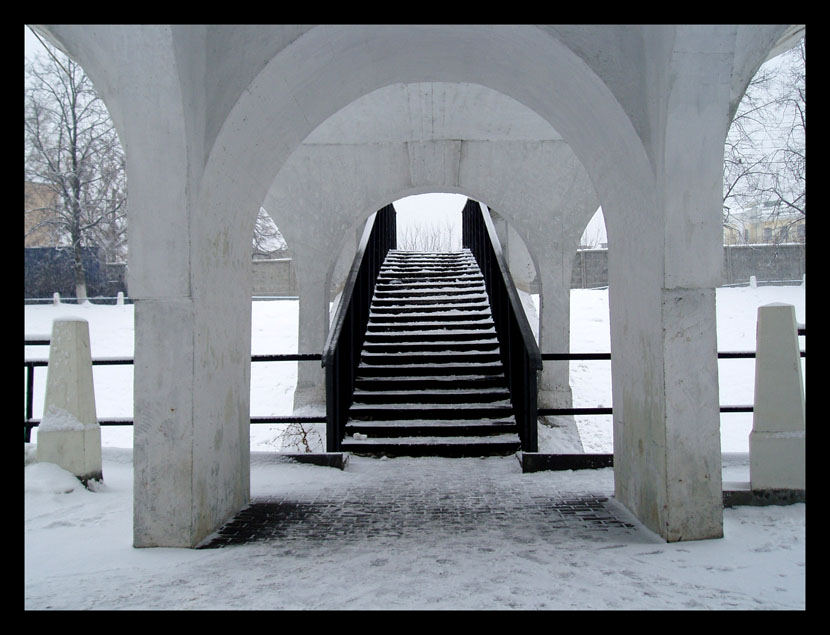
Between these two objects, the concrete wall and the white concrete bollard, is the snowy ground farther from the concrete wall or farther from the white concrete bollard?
the concrete wall

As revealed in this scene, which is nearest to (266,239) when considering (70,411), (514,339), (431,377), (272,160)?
(431,377)

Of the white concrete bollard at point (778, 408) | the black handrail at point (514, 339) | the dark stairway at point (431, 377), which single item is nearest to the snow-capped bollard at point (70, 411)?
the dark stairway at point (431, 377)

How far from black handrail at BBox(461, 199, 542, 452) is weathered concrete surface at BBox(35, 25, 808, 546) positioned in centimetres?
148

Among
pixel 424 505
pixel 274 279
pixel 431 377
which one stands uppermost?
pixel 274 279

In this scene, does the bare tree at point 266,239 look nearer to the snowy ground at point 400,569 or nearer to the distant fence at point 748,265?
the distant fence at point 748,265

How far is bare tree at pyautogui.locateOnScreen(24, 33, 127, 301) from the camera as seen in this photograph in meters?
20.7

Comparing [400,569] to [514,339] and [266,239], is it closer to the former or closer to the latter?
[514,339]

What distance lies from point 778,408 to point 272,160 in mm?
3505

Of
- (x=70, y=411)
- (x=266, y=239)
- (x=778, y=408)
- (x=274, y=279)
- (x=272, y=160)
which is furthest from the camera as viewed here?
(x=266, y=239)

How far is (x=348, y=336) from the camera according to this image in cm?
705

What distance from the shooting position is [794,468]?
377 cm

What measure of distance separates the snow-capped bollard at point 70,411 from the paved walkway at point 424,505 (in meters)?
1.15

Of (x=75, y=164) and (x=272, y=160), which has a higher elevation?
(x=75, y=164)

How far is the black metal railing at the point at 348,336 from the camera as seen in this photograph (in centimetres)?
580
